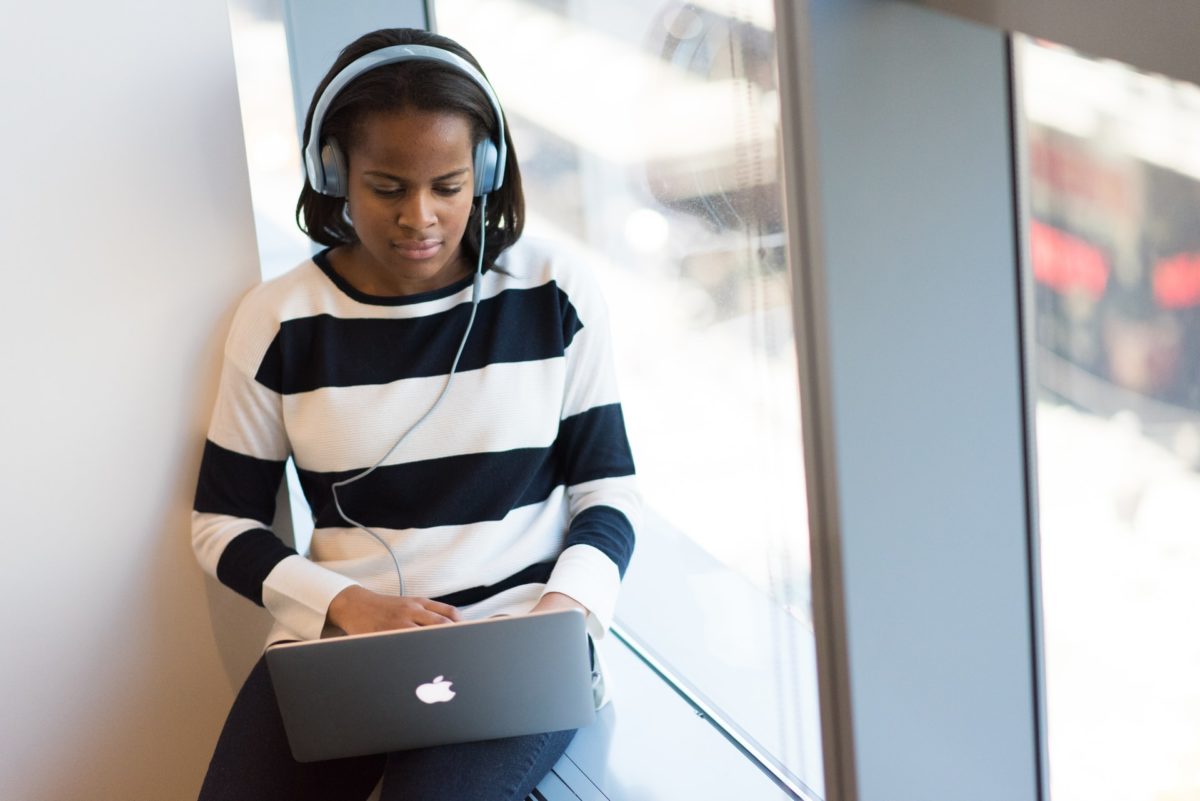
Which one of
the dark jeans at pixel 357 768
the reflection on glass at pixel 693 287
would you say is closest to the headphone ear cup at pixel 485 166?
the reflection on glass at pixel 693 287

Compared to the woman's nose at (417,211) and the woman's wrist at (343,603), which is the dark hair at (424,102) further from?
the woman's wrist at (343,603)

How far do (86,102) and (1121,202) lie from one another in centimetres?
108

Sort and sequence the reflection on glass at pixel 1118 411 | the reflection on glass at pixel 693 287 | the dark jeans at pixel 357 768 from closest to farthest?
the reflection on glass at pixel 1118 411 < the reflection on glass at pixel 693 287 < the dark jeans at pixel 357 768

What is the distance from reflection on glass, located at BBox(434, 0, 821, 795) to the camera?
1.06 meters

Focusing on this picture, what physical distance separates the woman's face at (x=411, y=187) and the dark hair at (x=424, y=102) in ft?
0.04

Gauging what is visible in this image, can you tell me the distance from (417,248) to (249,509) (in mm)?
383

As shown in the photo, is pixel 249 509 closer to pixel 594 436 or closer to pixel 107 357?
pixel 107 357

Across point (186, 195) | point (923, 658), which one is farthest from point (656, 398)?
point (923, 658)

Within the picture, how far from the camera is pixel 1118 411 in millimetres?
902

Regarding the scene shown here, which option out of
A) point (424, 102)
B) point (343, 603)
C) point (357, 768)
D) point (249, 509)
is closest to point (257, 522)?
point (249, 509)

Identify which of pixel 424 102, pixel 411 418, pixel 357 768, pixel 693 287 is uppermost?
pixel 424 102

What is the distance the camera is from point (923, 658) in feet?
3.00

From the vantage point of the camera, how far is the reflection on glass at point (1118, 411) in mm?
833

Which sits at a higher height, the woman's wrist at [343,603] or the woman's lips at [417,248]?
the woman's lips at [417,248]
